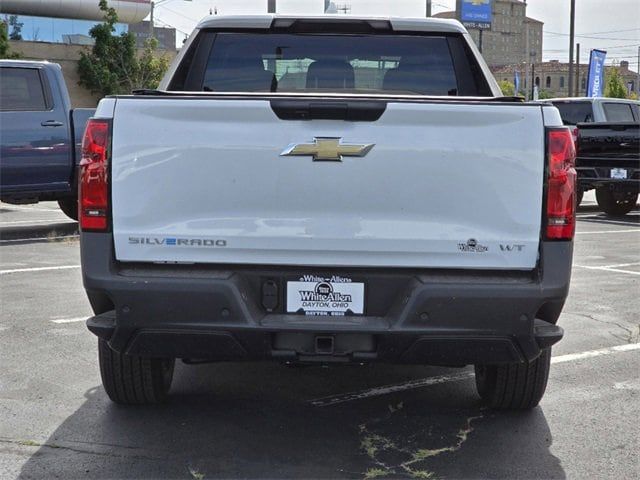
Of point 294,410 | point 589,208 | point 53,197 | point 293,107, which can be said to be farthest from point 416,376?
point 589,208

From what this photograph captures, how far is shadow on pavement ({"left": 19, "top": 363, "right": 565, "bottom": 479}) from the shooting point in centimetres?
404

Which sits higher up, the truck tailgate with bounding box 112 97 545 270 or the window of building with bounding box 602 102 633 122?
the window of building with bounding box 602 102 633 122

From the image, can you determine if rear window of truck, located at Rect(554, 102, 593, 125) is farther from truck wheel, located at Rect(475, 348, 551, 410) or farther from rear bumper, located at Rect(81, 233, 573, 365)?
rear bumper, located at Rect(81, 233, 573, 365)

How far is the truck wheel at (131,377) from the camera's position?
470 cm

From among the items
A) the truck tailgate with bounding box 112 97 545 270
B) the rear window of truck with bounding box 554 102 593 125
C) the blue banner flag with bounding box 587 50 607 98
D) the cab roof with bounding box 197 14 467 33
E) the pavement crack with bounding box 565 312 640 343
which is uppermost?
the blue banner flag with bounding box 587 50 607 98

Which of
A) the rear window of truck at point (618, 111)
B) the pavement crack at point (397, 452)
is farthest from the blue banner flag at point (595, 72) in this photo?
the pavement crack at point (397, 452)

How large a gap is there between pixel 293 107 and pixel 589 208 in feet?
53.0

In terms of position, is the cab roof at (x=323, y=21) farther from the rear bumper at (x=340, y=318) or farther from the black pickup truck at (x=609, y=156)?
the black pickup truck at (x=609, y=156)

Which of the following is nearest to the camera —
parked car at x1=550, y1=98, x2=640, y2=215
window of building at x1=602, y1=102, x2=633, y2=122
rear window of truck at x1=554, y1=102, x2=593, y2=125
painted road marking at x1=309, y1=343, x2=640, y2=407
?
painted road marking at x1=309, y1=343, x2=640, y2=407

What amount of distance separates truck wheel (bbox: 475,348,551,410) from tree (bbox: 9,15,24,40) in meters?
48.3

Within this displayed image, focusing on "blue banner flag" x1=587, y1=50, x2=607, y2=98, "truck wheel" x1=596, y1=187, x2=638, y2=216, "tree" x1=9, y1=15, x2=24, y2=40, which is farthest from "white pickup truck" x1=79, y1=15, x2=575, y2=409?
"tree" x1=9, y1=15, x2=24, y2=40

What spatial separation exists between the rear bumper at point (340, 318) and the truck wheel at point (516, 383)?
0.67 meters

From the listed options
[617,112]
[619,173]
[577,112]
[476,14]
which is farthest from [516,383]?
[476,14]

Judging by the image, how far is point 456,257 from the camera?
12.9ft
